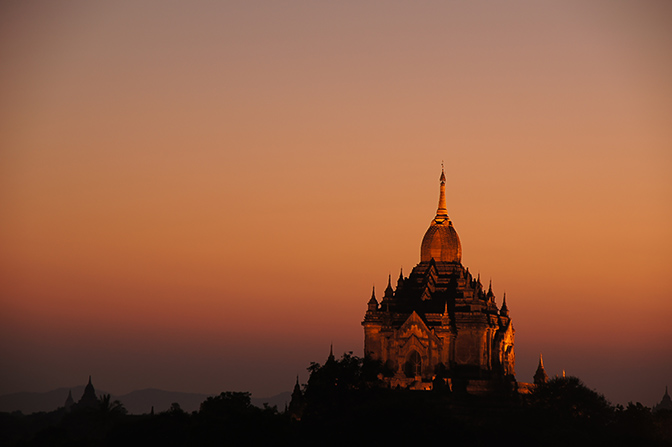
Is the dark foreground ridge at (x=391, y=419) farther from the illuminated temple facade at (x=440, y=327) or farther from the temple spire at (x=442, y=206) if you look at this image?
the temple spire at (x=442, y=206)

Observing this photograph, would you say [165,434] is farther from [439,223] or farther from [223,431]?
[439,223]

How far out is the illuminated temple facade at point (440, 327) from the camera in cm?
12300

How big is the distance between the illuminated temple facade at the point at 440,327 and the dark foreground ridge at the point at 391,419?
390cm

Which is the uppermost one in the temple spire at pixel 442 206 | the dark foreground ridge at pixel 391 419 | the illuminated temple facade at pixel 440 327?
the temple spire at pixel 442 206

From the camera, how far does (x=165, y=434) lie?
348ft

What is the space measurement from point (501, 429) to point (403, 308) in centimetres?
3565

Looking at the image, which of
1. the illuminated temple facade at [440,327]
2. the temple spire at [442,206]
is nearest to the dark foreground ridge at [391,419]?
the illuminated temple facade at [440,327]

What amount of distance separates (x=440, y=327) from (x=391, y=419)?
118 feet

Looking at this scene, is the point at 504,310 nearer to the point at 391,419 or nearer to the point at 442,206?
the point at 442,206

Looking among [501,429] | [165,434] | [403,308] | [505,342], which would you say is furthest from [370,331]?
[501,429]

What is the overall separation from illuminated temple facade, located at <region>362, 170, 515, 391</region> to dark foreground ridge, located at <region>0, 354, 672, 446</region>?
12.8 ft

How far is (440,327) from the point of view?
407ft

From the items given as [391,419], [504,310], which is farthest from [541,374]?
[391,419]

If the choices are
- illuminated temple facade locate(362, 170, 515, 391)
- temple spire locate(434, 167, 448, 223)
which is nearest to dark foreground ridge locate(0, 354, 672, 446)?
illuminated temple facade locate(362, 170, 515, 391)
